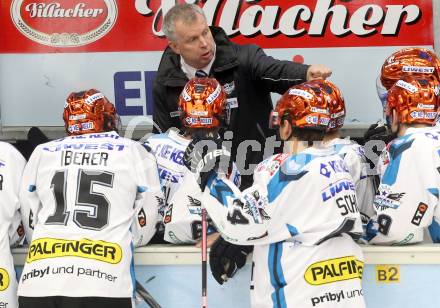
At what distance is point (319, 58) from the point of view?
6434 mm

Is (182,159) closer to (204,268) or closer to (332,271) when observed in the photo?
(204,268)

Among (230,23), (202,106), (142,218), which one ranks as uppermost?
(230,23)

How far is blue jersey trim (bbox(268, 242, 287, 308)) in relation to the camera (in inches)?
174

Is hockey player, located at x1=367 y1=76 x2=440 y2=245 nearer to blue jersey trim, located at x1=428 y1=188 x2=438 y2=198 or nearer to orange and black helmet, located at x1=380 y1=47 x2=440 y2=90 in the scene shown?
blue jersey trim, located at x1=428 y1=188 x2=438 y2=198

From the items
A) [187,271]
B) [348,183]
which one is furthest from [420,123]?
[187,271]

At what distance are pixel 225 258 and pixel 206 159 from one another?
1.84 ft

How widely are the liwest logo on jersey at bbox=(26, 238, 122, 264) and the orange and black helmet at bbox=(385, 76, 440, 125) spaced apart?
4.84 feet

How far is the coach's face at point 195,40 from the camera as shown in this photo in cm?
572

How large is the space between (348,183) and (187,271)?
922mm

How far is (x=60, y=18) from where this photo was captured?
661 centimetres

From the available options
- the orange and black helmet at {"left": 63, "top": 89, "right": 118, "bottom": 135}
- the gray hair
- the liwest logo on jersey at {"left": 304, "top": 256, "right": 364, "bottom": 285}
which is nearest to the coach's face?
the gray hair

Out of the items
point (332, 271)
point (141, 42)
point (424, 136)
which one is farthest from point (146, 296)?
point (141, 42)

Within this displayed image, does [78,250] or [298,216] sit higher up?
[298,216]

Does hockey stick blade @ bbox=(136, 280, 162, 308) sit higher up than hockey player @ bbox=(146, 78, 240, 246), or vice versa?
hockey player @ bbox=(146, 78, 240, 246)
